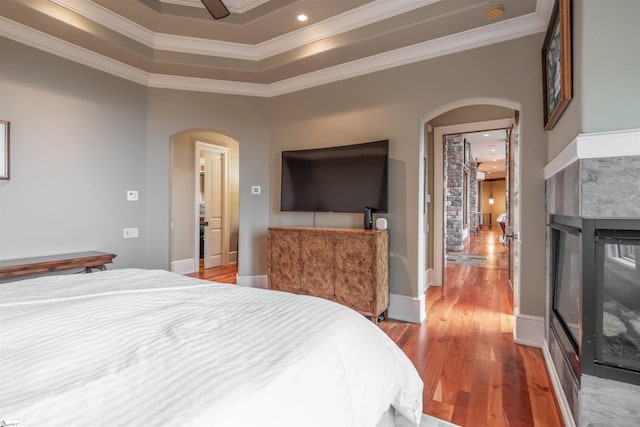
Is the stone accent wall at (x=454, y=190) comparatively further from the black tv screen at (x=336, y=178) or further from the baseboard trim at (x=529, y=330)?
the baseboard trim at (x=529, y=330)

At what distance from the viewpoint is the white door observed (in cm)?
578

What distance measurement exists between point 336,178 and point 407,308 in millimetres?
1609

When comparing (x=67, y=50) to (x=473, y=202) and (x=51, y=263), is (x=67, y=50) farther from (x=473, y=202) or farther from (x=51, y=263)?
(x=473, y=202)

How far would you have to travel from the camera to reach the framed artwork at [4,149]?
8.84 ft

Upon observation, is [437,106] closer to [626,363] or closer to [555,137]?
[555,137]

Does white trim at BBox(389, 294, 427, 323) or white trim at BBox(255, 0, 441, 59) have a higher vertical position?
white trim at BBox(255, 0, 441, 59)

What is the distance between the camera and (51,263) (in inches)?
106

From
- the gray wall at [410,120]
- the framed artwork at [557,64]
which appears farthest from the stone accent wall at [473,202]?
the framed artwork at [557,64]

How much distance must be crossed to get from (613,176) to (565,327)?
100 cm

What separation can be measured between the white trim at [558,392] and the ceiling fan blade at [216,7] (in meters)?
3.12

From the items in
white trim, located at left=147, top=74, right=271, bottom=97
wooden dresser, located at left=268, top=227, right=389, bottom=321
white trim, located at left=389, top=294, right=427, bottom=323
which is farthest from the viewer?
white trim, located at left=147, top=74, right=271, bottom=97

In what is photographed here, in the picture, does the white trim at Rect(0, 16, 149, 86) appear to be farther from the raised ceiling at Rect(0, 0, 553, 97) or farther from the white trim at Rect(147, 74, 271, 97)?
the white trim at Rect(147, 74, 271, 97)

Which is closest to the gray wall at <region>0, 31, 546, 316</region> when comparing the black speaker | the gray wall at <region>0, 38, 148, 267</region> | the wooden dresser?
the gray wall at <region>0, 38, 148, 267</region>

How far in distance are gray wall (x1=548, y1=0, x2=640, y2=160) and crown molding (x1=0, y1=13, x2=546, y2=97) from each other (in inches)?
53.8
